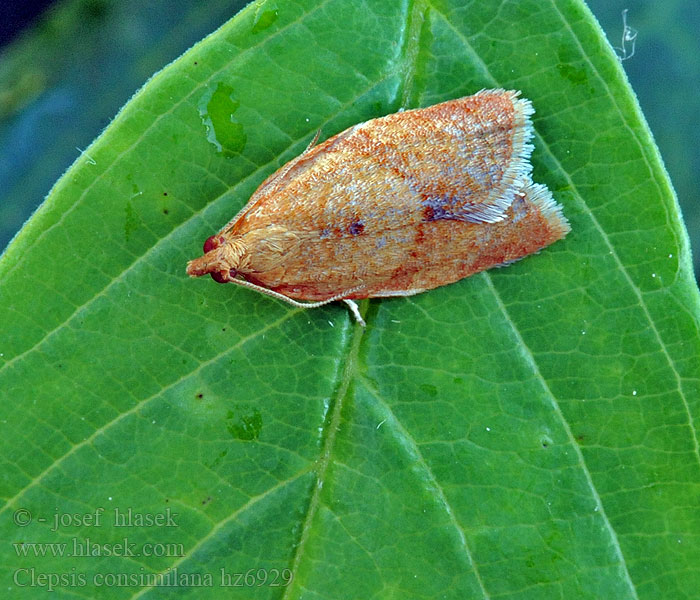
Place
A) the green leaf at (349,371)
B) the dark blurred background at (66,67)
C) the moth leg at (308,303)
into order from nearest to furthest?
the green leaf at (349,371), the moth leg at (308,303), the dark blurred background at (66,67)

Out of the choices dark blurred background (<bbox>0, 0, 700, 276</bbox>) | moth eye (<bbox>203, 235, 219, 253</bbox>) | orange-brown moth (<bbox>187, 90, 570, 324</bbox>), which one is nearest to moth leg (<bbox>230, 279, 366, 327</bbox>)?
orange-brown moth (<bbox>187, 90, 570, 324</bbox>)

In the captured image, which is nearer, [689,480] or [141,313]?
[689,480]

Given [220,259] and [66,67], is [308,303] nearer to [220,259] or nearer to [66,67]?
[220,259]

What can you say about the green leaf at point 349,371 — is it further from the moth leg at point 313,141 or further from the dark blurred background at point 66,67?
the dark blurred background at point 66,67

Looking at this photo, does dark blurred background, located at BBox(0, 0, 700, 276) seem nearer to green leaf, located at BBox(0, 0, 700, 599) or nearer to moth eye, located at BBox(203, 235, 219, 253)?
green leaf, located at BBox(0, 0, 700, 599)

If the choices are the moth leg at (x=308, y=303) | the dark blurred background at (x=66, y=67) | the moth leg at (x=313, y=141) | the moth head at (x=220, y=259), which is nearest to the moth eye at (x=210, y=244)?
the moth head at (x=220, y=259)

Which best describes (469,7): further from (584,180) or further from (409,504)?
(409,504)

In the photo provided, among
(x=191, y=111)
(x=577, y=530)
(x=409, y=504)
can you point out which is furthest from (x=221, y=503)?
(x=191, y=111)

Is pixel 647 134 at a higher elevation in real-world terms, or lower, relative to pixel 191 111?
lower

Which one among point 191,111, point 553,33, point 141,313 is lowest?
point 553,33
